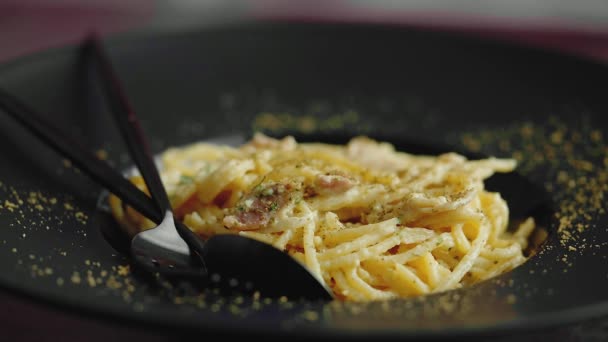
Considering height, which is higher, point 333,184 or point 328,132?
point 328,132

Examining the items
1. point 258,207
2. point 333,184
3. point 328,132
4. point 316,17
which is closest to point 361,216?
point 333,184

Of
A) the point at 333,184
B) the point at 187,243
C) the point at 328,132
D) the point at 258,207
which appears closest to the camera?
the point at 187,243

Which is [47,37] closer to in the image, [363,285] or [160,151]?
[160,151]

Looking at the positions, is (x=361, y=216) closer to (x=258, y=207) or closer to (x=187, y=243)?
(x=258, y=207)

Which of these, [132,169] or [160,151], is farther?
[160,151]

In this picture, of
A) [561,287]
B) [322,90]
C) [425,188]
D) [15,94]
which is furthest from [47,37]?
[561,287]

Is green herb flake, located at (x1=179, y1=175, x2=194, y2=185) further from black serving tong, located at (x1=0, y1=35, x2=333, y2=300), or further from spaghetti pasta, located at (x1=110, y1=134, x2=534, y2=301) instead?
black serving tong, located at (x1=0, y1=35, x2=333, y2=300)
